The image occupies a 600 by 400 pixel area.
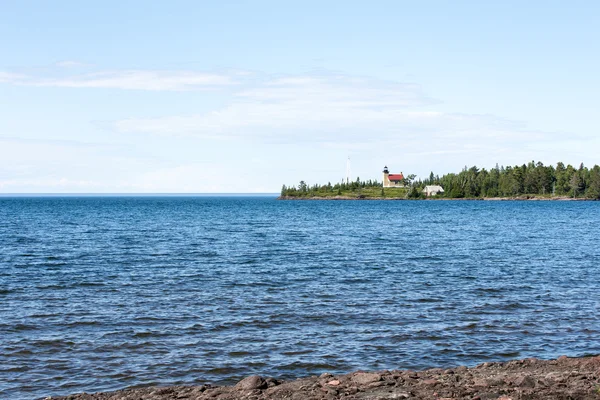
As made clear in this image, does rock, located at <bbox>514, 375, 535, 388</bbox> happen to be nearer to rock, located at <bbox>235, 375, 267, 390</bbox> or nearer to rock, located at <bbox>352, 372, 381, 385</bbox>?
rock, located at <bbox>352, 372, 381, 385</bbox>

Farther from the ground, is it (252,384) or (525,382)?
(525,382)

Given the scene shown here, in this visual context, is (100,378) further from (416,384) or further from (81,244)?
(81,244)

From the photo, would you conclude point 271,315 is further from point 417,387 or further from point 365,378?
point 417,387

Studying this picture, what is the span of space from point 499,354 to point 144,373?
1130cm

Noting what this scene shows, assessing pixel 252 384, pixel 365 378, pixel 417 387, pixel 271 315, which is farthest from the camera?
pixel 271 315

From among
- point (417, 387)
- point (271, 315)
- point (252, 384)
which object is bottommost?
point (271, 315)

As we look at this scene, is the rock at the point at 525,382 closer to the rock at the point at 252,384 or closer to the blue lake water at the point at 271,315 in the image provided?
the blue lake water at the point at 271,315

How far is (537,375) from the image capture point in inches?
611

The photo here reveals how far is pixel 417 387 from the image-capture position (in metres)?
14.1

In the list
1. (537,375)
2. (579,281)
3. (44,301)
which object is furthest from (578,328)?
(44,301)

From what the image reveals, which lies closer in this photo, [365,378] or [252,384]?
[252,384]

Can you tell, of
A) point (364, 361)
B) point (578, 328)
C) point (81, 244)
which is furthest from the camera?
point (81, 244)

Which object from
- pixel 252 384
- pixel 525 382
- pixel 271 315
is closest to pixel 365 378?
pixel 252 384

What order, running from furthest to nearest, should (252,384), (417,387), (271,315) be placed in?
(271,315) < (252,384) < (417,387)
